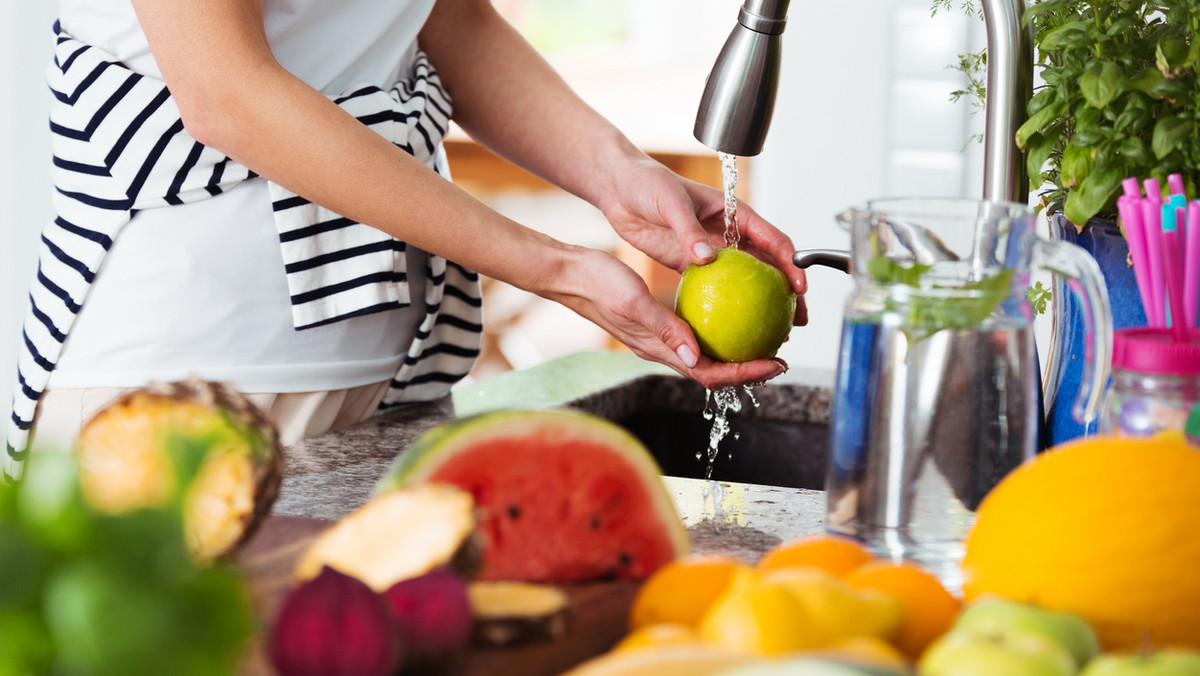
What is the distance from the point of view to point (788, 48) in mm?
2711

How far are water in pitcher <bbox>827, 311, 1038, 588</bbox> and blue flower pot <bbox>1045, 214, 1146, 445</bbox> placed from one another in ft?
0.56

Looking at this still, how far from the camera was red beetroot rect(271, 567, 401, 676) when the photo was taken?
16.3 inches

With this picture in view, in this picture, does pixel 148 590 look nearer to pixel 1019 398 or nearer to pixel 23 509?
pixel 23 509

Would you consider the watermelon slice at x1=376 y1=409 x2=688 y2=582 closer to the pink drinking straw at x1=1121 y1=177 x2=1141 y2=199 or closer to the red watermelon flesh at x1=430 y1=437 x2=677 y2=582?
the red watermelon flesh at x1=430 y1=437 x2=677 y2=582

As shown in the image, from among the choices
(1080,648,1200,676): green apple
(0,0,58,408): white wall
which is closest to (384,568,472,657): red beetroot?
(1080,648,1200,676): green apple

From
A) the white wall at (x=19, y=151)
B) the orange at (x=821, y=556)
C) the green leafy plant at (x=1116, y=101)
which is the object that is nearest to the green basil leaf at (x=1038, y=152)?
the green leafy plant at (x=1116, y=101)

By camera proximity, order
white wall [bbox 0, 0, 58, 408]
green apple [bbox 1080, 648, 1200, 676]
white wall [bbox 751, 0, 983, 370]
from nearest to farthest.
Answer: green apple [bbox 1080, 648, 1200, 676]
white wall [bbox 751, 0, 983, 370]
white wall [bbox 0, 0, 58, 408]

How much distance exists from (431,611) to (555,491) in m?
0.17

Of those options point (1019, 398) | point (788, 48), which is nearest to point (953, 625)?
point (1019, 398)

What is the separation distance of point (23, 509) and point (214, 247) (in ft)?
2.96

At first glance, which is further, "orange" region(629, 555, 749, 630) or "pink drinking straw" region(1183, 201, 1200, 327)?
"pink drinking straw" region(1183, 201, 1200, 327)

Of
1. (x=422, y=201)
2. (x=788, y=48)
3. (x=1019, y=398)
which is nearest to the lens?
(x=1019, y=398)

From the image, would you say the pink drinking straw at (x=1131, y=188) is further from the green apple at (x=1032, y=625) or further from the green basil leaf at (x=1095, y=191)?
the green apple at (x=1032, y=625)

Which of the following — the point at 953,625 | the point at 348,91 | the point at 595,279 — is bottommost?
the point at 953,625
